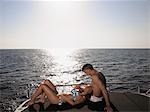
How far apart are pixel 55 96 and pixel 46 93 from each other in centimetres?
11

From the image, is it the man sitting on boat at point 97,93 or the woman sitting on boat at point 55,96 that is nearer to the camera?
the man sitting on boat at point 97,93

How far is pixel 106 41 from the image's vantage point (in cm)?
277

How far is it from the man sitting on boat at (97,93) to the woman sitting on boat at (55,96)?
9 centimetres

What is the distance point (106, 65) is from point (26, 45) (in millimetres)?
1065

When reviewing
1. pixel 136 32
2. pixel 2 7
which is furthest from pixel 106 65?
pixel 2 7

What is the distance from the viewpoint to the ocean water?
2.69 metres

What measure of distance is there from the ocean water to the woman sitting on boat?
0.54 ft

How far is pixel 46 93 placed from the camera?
248 centimetres

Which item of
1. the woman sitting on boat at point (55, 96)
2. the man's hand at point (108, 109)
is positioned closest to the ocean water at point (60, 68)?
the woman sitting on boat at point (55, 96)

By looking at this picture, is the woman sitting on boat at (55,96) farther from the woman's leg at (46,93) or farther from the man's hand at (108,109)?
the man's hand at (108,109)

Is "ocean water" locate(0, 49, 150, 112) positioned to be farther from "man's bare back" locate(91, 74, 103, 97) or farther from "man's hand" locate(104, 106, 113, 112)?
"man's hand" locate(104, 106, 113, 112)

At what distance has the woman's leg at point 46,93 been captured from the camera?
2.44 m

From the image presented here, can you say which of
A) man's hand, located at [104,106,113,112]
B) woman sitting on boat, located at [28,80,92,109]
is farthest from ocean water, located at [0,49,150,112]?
man's hand, located at [104,106,113,112]

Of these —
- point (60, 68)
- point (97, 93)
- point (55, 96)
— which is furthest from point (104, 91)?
point (60, 68)
